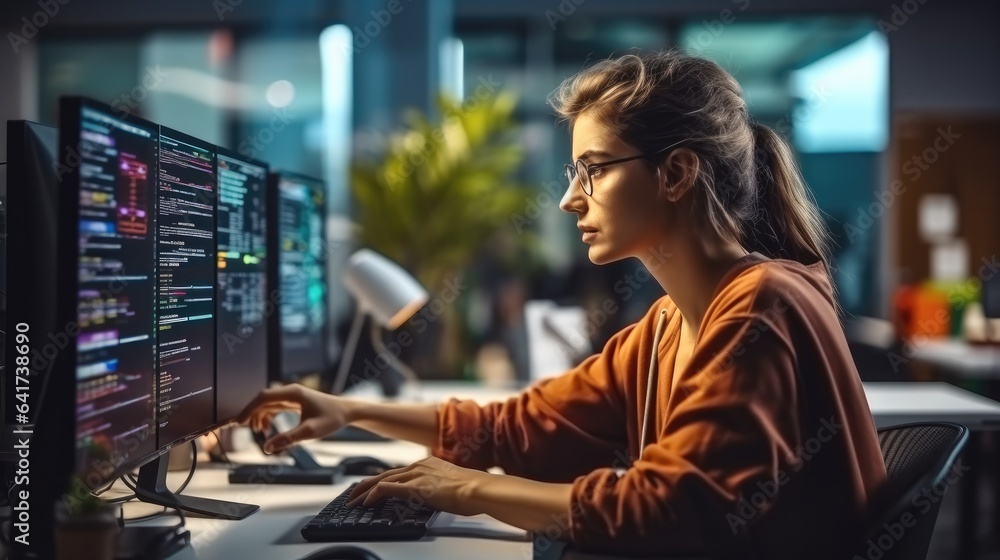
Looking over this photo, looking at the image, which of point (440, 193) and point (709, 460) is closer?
point (709, 460)

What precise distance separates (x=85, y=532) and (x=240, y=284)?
65 cm

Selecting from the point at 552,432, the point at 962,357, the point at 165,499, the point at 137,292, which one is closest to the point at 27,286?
the point at 137,292

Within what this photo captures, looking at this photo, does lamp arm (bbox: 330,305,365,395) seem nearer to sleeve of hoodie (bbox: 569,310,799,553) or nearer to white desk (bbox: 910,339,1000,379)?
sleeve of hoodie (bbox: 569,310,799,553)

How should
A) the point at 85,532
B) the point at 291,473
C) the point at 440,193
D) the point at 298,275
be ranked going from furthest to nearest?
the point at 440,193 → the point at 298,275 → the point at 291,473 → the point at 85,532

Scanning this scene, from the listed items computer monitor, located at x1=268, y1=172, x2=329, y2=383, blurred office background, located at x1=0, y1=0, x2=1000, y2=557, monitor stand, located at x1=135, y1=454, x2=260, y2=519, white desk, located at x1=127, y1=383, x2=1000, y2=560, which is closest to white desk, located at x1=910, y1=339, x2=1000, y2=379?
blurred office background, located at x1=0, y1=0, x2=1000, y2=557

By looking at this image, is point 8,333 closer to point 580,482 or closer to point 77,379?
point 77,379

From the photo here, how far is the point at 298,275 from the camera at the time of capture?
6.40 feet

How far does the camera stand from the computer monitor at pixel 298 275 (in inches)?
70.7

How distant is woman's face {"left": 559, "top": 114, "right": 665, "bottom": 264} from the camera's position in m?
1.28

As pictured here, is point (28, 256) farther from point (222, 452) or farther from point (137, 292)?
point (222, 452)

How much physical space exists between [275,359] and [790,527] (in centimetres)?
110

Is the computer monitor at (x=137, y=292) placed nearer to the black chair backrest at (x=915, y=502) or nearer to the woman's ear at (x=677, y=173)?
the woman's ear at (x=677, y=173)

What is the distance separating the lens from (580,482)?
109 centimetres

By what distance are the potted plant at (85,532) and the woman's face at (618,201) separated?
0.76m
